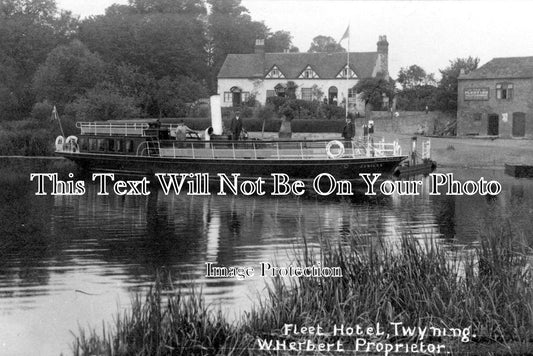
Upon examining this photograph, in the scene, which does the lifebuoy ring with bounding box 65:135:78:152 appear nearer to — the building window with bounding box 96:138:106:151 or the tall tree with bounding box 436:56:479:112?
the building window with bounding box 96:138:106:151

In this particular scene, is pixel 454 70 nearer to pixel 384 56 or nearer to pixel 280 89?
pixel 384 56

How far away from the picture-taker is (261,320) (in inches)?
345

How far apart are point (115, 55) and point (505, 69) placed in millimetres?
25808

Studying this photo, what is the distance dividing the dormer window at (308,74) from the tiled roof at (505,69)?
14.2 m

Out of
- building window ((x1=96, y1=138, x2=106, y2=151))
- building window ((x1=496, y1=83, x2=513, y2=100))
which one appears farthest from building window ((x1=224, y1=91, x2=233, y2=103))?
building window ((x1=96, y1=138, x2=106, y2=151))

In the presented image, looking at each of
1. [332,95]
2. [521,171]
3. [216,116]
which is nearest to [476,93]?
[332,95]

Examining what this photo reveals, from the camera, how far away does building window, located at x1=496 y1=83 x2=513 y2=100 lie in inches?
1929

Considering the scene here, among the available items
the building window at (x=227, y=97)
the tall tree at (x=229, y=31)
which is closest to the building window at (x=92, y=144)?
the tall tree at (x=229, y=31)

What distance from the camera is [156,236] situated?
17438mm

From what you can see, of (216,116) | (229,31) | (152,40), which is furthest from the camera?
(229,31)

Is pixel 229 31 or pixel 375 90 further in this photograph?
pixel 375 90

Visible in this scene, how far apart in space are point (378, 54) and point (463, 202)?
3705cm

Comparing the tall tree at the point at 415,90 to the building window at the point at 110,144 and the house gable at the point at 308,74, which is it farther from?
the building window at the point at 110,144

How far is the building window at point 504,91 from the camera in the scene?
161ft
